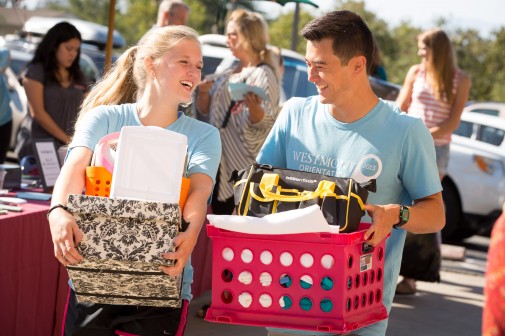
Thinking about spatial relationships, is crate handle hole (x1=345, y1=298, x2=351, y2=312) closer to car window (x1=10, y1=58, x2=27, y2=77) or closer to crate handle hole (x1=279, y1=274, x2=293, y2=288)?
crate handle hole (x1=279, y1=274, x2=293, y2=288)


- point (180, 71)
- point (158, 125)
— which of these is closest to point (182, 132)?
point (158, 125)

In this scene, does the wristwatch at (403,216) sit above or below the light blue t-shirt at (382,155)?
below

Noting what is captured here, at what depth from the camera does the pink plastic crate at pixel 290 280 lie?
9.96 feet

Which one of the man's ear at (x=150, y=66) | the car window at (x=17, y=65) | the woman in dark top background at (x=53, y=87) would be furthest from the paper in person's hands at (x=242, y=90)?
the car window at (x=17, y=65)

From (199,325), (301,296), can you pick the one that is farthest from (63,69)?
(301,296)

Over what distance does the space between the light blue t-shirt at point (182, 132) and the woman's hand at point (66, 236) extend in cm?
45

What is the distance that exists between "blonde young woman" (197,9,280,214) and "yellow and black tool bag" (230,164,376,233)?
140 inches

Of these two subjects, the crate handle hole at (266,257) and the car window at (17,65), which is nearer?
the crate handle hole at (266,257)

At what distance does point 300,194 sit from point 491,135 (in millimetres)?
9344

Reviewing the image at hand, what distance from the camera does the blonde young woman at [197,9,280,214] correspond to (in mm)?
6965

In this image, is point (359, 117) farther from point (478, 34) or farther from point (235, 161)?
point (478, 34)

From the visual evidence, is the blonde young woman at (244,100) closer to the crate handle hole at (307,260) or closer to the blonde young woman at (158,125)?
the blonde young woman at (158,125)

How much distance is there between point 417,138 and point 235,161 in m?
3.52

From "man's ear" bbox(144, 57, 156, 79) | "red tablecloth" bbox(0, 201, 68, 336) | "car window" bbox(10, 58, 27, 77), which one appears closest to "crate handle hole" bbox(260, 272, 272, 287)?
"man's ear" bbox(144, 57, 156, 79)
